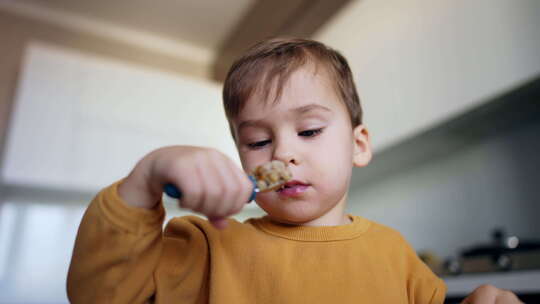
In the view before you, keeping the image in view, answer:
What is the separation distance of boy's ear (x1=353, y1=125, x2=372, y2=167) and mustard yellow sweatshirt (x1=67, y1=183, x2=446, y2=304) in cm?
12

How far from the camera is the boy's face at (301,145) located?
1.93ft

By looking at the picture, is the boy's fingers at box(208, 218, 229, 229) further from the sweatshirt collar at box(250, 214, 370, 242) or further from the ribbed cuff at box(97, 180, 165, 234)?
the sweatshirt collar at box(250, 214, 370, 242)

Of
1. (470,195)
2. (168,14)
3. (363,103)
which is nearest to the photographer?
(470,195)

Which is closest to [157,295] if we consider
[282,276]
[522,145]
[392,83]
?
[282,276]

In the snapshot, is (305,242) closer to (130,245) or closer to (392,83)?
(130,245)

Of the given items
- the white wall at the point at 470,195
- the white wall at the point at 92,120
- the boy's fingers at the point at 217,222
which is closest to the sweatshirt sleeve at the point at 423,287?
the boy's fingers at the point at 217,222

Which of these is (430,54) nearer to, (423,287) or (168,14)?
(423,287)

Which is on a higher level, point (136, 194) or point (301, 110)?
point (301, 110)

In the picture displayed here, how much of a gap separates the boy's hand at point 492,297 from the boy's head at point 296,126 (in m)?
0.22

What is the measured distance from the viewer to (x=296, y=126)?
596mm

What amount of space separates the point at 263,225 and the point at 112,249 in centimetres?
23

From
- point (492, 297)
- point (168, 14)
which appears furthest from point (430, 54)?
point (168, 14)

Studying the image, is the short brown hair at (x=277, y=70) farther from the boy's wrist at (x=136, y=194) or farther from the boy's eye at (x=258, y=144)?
the boy's wrist at (x=136, y=194)

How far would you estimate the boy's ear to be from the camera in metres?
0.74
